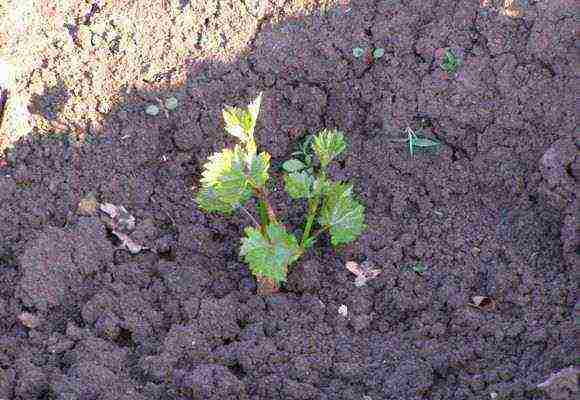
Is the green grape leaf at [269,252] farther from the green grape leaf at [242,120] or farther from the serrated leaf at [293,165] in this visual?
the serrated leaf at [293,165]

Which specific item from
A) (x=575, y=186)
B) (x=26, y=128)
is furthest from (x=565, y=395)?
(x=26, y=128)

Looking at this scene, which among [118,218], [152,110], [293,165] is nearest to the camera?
[118,218]

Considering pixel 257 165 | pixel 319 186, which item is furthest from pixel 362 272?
pixel 257 165

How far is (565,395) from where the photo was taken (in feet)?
7.99

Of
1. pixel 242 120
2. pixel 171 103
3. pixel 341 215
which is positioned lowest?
pixel 341 215

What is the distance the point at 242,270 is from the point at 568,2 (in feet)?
5.45

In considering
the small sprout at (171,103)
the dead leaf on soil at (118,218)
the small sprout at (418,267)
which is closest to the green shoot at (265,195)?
the small sprout at (418,267)

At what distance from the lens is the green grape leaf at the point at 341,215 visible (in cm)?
294

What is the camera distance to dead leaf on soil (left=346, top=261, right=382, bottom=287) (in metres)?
3.07

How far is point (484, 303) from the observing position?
293 cm

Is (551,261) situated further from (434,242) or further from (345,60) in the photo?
(345,60)

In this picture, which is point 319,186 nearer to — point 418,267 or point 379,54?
point 418,267

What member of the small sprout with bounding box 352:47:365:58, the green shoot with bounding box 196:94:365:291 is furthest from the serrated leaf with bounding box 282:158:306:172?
the small sprout with bounding box 352:47:365:58

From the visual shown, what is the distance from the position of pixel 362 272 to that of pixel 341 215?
0.27 metres
